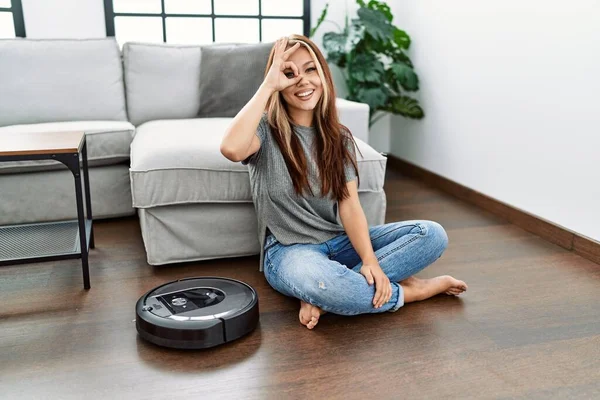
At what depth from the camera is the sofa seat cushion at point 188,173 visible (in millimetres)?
1952

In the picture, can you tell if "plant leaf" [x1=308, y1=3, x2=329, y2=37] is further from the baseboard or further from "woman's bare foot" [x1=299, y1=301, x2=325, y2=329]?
"woman's bare foot" [x1=299, y1=301, x2=325, y2=329]

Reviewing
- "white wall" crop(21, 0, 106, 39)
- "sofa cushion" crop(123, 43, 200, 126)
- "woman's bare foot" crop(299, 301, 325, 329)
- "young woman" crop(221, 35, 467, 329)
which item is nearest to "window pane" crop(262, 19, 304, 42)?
"sofa cushion" crop(123, 43, 200, 126)

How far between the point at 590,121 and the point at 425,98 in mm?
1370

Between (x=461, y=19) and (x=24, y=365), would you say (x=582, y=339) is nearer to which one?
(x=24, y=365)

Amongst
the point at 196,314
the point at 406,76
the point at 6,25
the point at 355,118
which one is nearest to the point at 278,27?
the point at 406,76

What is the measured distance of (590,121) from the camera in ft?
7.04

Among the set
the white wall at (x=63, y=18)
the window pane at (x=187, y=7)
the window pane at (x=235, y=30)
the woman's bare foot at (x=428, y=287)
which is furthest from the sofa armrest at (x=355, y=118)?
the white wall at (x=63, y=18)

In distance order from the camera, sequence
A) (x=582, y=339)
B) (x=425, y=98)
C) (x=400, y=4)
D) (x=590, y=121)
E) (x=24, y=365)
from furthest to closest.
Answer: (x=400, y=4) < (x=425, y=98) < (x=590, y=121) < (x=582, y=339) < (x=24, y=365)

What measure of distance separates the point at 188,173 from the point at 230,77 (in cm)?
101

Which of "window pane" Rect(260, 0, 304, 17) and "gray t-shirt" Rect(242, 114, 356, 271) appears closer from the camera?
"gray t-shirt" Rect(242, 114, 356, 271)

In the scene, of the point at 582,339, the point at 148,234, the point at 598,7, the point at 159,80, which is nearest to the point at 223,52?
the point at 159,80

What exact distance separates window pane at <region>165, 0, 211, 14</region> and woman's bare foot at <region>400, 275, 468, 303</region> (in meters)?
2.45

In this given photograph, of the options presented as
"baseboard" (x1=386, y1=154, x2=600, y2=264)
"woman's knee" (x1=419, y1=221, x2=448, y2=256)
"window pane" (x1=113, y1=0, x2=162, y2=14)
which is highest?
"window pane" (x1=113, y1=0, x2=162, y2=14)

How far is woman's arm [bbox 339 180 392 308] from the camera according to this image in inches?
63.1
